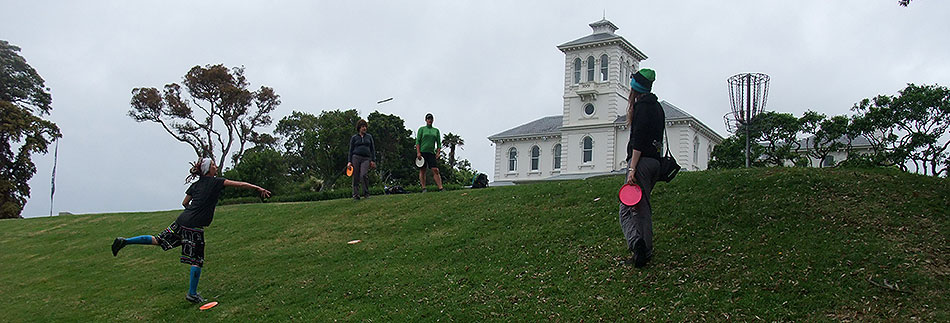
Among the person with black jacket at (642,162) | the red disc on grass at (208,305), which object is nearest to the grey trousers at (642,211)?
the person with black jacket at (642,162)

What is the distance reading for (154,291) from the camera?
12555 millimetres

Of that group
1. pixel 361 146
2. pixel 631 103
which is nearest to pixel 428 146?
pixel 361 146

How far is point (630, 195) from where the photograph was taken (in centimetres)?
927

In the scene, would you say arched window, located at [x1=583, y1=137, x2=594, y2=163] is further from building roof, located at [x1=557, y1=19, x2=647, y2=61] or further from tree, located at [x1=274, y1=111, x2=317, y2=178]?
tree, located at [x1=274, y1=111, x2=317, y2=178]

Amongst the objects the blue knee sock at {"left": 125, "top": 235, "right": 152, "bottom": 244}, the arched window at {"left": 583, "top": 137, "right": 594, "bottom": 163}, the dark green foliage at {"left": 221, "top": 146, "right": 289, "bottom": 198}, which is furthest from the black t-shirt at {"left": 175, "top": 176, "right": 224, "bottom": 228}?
the arched window at {"left": 583, "top": 137, "right": 594, "bottom": 163}

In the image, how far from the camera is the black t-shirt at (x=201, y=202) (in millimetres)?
11297

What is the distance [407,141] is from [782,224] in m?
60.4

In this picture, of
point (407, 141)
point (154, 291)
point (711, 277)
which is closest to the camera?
point (711, 277)

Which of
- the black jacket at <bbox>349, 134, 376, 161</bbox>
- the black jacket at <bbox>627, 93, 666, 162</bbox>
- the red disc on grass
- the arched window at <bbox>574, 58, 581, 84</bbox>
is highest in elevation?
the arched window at <bbox>574, 58, 581, 84</bbox>

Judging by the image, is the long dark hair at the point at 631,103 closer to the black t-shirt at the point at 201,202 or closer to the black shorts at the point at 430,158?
the black t-shirt at the point at 201,202

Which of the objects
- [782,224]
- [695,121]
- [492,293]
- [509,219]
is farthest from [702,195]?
[695,121]

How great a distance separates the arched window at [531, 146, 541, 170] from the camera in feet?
238

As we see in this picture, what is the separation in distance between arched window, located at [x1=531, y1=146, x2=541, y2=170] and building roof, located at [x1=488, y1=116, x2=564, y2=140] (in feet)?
5.17

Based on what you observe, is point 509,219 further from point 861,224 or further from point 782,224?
point 861,224
